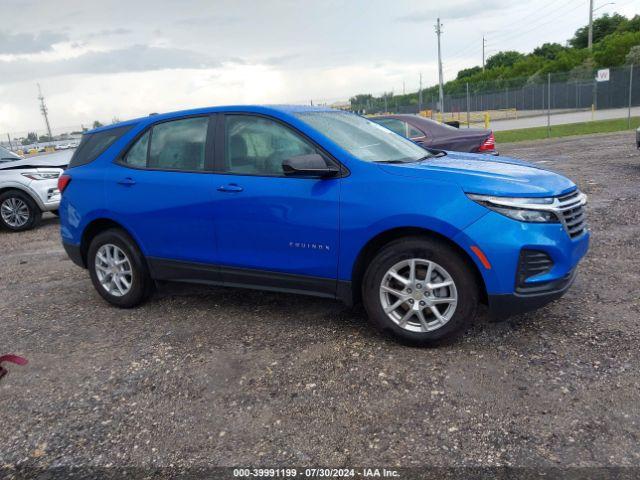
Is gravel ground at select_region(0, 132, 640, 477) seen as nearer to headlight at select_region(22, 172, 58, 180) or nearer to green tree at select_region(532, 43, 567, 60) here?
headlight at select_region(22, 172, 58, 180)

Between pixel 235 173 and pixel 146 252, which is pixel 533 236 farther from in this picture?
pixel 146 252

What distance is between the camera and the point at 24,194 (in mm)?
10062

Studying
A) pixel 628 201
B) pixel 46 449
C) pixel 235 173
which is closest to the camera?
pixel 46 449

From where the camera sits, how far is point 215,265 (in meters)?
4.51

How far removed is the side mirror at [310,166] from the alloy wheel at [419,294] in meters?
0.81

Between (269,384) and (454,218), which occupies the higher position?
(454,218)

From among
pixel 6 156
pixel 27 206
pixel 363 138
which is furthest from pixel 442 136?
pixel 6 156

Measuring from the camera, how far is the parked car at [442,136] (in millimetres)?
9461

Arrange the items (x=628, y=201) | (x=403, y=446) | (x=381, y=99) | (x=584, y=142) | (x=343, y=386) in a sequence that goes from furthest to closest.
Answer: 1. (x=381, y=99)
2. (x=584, y=142)
3. (x=628, y=201)
4. (x=343, y=386)
5. (x=403, y=446)

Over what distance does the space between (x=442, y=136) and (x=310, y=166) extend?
6.23 meters

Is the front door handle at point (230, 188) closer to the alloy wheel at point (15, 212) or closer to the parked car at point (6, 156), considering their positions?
the alloy wheel at point (15, 212)

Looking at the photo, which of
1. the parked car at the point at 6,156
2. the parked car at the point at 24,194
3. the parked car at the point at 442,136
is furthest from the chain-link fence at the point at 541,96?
the parked car at the point at 24,194

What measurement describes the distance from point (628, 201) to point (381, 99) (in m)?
48.4

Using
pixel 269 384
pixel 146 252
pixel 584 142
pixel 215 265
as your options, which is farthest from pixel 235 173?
pixel 584 142
